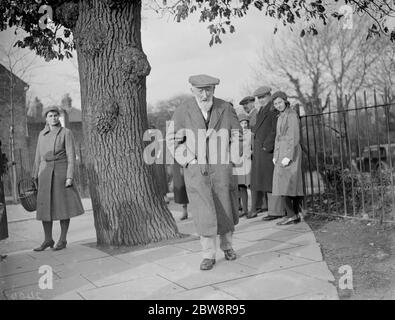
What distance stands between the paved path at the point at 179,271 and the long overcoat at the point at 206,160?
513mm

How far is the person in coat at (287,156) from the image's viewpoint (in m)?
6.89

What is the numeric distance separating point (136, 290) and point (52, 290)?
791 millimetres

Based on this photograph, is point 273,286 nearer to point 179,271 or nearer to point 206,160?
point 179,271

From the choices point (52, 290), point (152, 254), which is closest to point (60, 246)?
point (152, 254)

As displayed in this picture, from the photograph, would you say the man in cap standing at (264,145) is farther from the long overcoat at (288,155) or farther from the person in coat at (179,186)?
the person in coat at (179,186)

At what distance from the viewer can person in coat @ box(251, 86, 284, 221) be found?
744 centimetres

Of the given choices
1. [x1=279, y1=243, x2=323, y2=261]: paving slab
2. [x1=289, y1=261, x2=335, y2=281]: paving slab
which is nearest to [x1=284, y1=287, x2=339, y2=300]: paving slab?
[x1=289, y1=261, x2=335, y2=281]: paving slab

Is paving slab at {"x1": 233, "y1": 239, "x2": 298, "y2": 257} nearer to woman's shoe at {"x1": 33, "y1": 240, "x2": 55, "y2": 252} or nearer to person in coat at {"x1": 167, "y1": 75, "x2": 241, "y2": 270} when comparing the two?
person in coat at {"x1": 167, "y1": 75, "x2": 241, "y2": 270}

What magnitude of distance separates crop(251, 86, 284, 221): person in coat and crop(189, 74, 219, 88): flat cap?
281 centimetres
